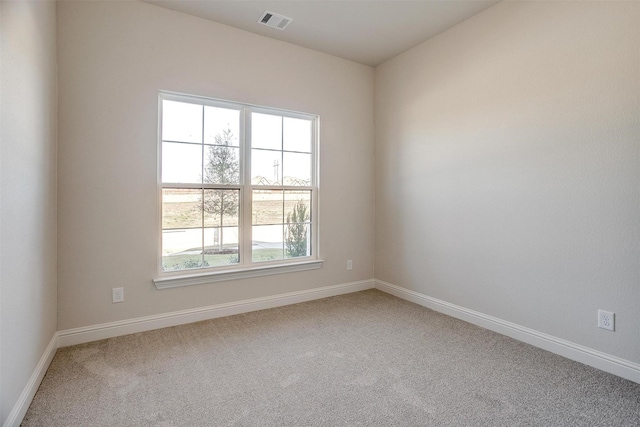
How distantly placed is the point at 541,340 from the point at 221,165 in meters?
3.11

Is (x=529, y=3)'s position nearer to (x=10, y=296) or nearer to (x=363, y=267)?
(x=363, y=267)

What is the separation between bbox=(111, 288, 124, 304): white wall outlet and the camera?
272 cm

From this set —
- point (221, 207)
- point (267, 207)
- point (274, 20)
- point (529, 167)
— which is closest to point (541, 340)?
point (529, 167)

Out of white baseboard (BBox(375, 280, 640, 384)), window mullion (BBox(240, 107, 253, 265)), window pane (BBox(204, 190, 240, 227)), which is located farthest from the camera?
window mullion (BBox(240, 107, 253, 265))

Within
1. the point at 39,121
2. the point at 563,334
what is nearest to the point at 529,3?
the point at 563,334

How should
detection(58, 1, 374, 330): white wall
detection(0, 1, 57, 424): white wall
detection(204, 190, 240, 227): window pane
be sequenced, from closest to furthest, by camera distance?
detection(0, 1, 57, 424): white wall, detection(58, 1, 374, 330): white wall, detection(204, 190, 240, 227): window pane

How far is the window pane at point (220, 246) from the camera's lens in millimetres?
3172

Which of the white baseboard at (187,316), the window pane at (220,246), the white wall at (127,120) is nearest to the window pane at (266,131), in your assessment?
the white wall at (127,120)

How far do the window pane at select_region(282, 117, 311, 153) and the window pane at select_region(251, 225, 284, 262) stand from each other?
91 centimetres

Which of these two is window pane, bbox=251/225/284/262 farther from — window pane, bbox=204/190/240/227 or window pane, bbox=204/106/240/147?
window pane, bbox=204/106/240/147

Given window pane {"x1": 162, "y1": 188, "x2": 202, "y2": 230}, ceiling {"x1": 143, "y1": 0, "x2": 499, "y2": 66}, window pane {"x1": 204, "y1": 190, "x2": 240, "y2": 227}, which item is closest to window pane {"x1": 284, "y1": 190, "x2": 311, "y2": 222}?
window pane {"x1": 204, "y1": 190, "x2": 240, "y2": 227}

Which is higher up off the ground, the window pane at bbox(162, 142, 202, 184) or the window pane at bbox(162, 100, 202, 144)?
the window pane at bbox(162, 100, 202, 144)

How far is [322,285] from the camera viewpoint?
12.6 ft

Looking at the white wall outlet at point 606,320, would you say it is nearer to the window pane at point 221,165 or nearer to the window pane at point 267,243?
the window pane at point 267,243
